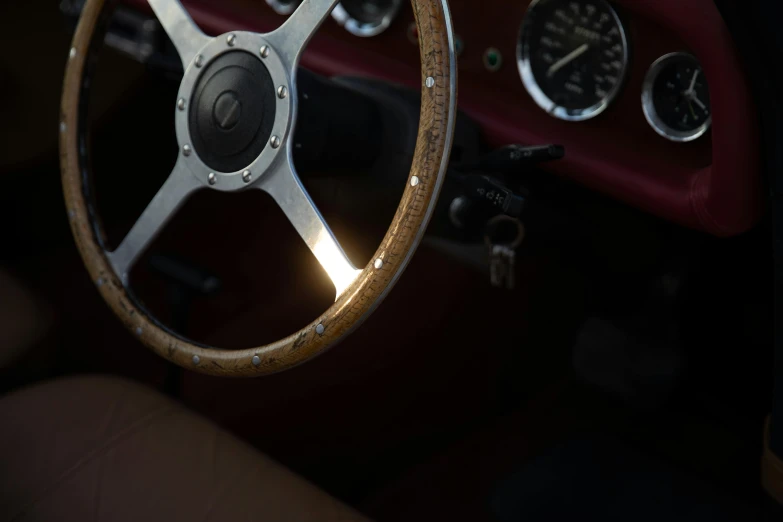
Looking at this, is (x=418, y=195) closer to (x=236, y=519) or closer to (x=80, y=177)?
(x=236, y=519)

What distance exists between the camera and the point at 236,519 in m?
0.90

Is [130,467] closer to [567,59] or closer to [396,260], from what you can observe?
[396,260]

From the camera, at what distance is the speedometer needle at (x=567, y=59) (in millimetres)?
1099

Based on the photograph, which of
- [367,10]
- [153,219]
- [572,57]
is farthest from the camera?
[367,10]

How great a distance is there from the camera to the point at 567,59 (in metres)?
1.12

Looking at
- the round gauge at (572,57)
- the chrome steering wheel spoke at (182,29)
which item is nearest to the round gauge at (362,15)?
the round gauge at (572,57)

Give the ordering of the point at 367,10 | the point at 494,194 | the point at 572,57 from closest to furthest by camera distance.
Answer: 1. the point at 494,194
2. the point at 572,57
3. the point at 367,10

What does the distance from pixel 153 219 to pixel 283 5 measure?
24.5 inches

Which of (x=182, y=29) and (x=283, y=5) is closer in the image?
(x=182, y=29)

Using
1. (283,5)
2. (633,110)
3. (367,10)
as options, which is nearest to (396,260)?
(633,110)

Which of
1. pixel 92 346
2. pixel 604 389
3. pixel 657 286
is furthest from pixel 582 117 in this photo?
pixel 92 346

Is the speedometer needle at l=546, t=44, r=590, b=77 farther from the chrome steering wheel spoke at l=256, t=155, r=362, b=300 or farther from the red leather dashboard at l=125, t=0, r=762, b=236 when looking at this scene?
the chrome steering wheel spoke at l=256, t=155, r=362, b=300

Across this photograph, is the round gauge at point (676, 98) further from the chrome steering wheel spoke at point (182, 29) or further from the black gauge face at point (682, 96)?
the chrome steering wheel spoke at point (182, 29)

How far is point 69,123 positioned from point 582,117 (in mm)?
745
